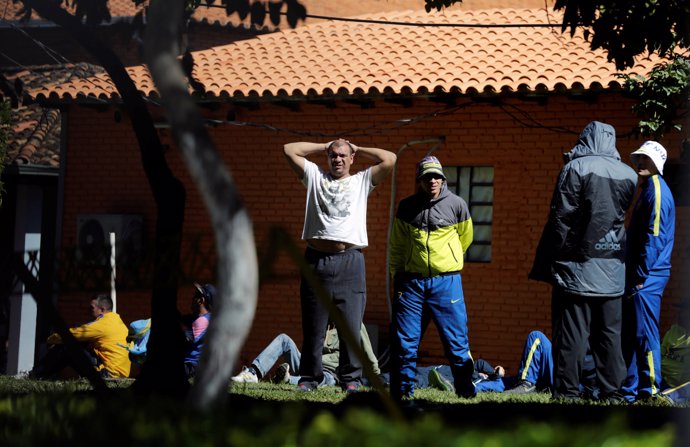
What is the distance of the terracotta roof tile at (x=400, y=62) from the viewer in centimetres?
1366

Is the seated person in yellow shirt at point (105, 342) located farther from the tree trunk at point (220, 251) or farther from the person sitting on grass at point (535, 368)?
the tree trunk at point (220, 251)

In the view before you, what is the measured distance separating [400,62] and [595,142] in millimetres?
7836

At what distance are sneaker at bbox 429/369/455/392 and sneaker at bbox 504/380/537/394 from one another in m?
0.54

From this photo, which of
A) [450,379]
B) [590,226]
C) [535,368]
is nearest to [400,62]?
[450,379]

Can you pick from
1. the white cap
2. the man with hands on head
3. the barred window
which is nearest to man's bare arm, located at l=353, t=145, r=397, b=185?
the man with hands on head

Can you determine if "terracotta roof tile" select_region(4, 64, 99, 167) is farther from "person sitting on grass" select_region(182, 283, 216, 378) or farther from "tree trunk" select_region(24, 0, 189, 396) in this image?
"tree trunk" select_region(24, 0, 189, 396)

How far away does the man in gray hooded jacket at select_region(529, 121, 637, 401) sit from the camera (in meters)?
7.33

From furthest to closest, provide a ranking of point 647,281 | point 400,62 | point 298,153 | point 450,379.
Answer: point 400,62
point 450,379
point 298,153
point 647,281

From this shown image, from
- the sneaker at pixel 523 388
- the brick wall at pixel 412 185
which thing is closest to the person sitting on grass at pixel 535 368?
the sneaker at pixel 523 388

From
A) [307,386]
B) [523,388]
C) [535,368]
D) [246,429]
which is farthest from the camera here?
[535,368]

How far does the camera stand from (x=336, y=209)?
786 cm

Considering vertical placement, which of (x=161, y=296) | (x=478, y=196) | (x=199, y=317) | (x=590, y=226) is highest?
(x=478, y=196)

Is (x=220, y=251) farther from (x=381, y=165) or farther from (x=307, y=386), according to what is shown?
(x=307, y=386)

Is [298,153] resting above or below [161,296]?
above
